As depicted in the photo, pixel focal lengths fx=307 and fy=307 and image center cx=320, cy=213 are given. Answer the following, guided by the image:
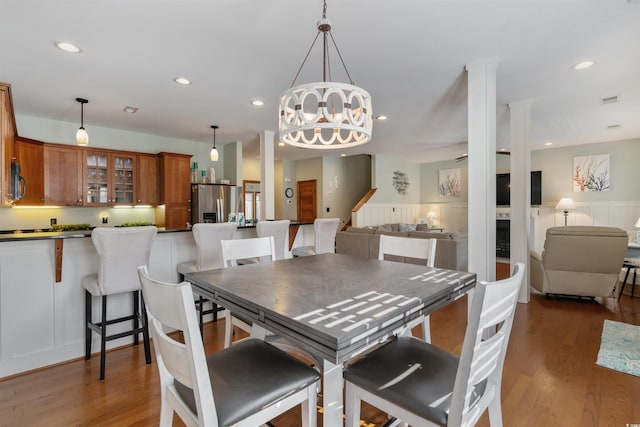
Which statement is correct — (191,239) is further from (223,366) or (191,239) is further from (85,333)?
(223,366)

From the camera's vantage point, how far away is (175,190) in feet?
17.9

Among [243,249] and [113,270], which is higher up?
[243,249]

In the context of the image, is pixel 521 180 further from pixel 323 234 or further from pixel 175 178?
pixel 175 178

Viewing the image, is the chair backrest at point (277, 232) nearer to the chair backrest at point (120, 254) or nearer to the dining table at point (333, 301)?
the chair backrest at point (120, 254)

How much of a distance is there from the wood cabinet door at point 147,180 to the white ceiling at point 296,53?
1.02m

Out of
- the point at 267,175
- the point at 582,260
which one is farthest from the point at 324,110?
the point at 582,260

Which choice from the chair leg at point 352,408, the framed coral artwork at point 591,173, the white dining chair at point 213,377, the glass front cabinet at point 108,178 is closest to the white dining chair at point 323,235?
the white dining chair at point 213,377

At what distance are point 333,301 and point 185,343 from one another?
0.56 m

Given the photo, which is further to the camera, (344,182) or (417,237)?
(344,182)

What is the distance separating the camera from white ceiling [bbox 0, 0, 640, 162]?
2033 millimetres

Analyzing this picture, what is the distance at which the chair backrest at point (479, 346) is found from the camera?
94 centimetres

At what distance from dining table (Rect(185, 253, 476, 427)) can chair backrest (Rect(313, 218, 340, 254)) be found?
1.65 meters

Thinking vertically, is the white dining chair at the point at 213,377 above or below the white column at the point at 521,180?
below

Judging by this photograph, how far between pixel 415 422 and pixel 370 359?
0.30 m
